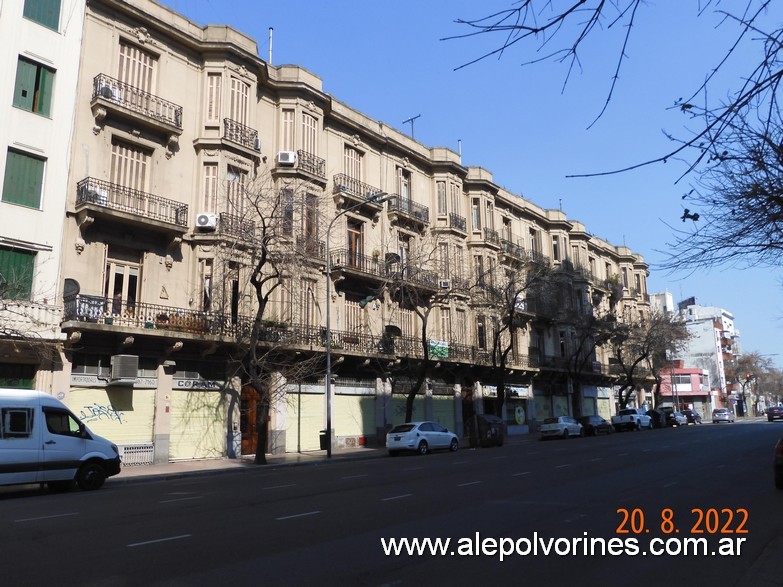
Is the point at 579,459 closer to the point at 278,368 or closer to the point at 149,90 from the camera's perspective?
the point at 278,368

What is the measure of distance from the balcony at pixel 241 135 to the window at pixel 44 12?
723cm

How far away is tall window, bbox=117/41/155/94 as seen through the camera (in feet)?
81.3

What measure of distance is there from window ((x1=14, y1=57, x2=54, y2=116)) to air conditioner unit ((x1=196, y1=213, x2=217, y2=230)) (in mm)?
6649

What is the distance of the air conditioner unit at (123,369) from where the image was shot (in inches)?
864

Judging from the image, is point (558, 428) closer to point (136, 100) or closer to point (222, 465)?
point (222, 465)

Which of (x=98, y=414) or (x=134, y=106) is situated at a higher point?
(x=134, y=106)

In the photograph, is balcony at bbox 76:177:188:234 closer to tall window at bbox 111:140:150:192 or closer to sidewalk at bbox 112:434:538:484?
tall window at bbox 111:140:150:192

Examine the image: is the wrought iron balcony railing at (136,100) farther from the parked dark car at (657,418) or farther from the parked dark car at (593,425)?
the parked dark car at (657,418)

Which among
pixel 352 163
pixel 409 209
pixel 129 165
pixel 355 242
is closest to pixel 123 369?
pixel 129 165

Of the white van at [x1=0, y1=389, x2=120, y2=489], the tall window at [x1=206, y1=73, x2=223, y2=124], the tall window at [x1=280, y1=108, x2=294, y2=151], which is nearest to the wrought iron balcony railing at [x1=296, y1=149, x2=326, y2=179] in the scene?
the tall window at [x1=280, y1=108, x2=294, y2=151]

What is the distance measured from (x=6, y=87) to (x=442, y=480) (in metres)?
19.8

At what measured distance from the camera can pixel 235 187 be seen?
2739 cm

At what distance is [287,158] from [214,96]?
4.25 metres

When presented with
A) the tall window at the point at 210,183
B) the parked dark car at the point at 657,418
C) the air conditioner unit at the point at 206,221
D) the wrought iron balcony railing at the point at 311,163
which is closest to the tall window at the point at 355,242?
the wrought iron balcony railing at the point at 311,163
